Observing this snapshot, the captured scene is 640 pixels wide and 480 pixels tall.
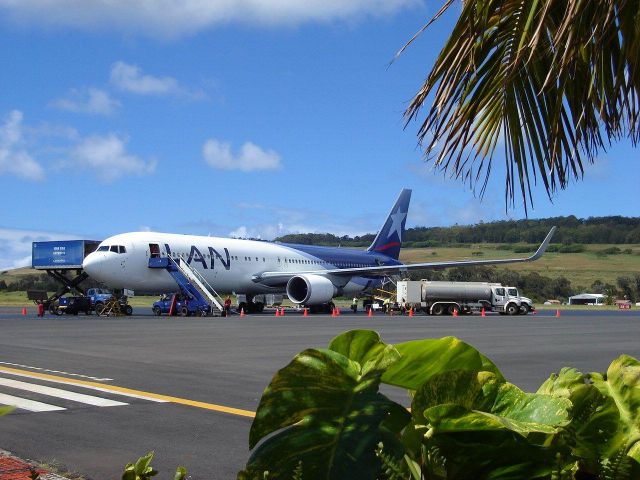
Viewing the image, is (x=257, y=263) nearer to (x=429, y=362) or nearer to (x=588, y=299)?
(x=429, y=362)

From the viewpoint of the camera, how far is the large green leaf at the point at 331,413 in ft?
2.79

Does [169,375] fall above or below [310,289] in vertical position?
below

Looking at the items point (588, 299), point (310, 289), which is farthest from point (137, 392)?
point (588, 299)

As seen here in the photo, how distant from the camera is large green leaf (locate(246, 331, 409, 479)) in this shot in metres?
0.85

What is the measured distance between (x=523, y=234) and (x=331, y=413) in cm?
11734

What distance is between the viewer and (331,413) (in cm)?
86

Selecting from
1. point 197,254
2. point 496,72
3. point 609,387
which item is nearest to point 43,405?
point 496,72

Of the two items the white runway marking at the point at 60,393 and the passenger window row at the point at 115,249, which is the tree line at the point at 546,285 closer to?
the passenger window row at the point at 115,249

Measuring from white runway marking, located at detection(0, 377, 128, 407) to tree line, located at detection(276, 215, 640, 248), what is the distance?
279 feet

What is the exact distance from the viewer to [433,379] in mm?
898

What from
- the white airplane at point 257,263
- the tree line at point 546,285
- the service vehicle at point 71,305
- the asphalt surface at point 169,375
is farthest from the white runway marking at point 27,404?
the tree line at point 546,285

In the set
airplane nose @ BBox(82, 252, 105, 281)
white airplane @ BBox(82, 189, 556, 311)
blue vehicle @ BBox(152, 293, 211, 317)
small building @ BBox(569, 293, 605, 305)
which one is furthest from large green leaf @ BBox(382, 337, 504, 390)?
small building @ BBox(569, 293, 605, 305)

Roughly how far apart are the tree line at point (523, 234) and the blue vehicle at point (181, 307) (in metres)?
58.4

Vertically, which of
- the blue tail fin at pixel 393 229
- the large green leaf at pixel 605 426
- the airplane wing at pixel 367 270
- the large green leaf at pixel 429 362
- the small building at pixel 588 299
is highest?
the blue tail fin at pixel 393 229
